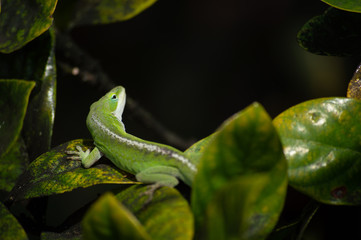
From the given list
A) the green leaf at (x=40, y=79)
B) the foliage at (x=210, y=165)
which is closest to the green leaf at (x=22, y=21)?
the foliage at (x=210, y=165)

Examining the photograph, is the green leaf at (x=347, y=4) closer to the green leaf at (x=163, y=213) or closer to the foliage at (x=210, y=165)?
the foliage at (x=210, y=165)

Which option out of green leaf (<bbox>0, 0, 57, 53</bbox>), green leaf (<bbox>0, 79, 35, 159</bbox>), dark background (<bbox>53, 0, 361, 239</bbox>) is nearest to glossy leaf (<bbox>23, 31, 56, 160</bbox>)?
green leaf (<bbox>0, 0, 57, 53</bbox>)

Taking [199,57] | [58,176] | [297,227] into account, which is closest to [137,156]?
[58,176]

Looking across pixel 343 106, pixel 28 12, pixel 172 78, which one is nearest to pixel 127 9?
pixel 28 12

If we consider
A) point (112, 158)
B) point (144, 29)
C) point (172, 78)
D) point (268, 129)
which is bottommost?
point (172, 78)

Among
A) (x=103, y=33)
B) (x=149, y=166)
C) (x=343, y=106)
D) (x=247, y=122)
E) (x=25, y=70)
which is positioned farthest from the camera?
(x=103, y=33)

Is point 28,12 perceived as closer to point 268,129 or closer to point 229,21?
point 268,129

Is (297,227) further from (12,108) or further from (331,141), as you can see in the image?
(12,108)
